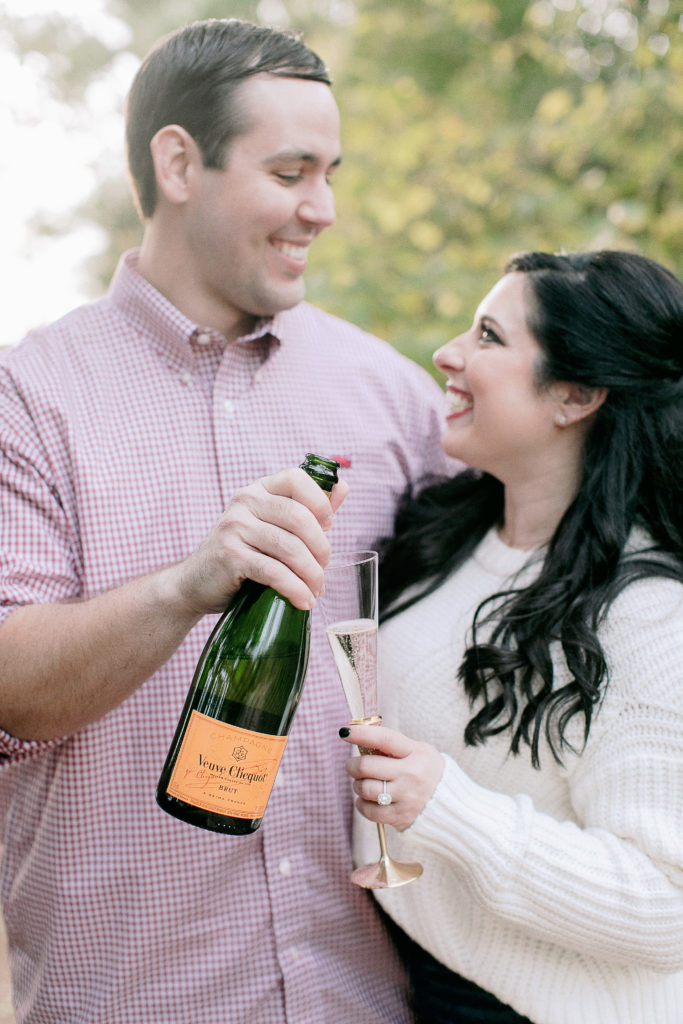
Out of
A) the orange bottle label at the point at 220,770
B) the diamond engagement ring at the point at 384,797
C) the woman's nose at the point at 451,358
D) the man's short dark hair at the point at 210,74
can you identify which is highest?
the man's short dark hair at the point at 210,74

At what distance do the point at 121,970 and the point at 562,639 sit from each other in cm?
107

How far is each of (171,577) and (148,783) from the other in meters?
0.58

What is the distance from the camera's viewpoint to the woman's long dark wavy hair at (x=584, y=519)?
1823mm

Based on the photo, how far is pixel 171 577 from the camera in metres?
1.53

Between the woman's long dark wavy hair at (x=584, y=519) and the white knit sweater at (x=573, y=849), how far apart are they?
0.16 ft

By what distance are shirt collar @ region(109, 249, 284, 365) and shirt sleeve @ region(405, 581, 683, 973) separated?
3.49 ft

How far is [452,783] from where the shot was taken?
5.41 feet

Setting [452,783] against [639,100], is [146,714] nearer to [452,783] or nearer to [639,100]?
[452,783]

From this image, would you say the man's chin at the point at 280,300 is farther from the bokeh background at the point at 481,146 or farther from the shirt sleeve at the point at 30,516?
the bokeh background at the point at 481,146

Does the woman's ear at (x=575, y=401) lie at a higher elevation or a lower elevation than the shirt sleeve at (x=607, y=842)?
higher

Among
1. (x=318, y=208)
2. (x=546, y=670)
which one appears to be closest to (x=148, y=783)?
(x=546, y=670)

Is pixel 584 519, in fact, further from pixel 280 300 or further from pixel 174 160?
pixel 174 160

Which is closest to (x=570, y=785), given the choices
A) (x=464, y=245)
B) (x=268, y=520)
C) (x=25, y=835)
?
(x=268, y=520)

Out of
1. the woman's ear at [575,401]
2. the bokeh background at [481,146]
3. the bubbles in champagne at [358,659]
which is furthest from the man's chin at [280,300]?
the bokeh background at [481,146]
